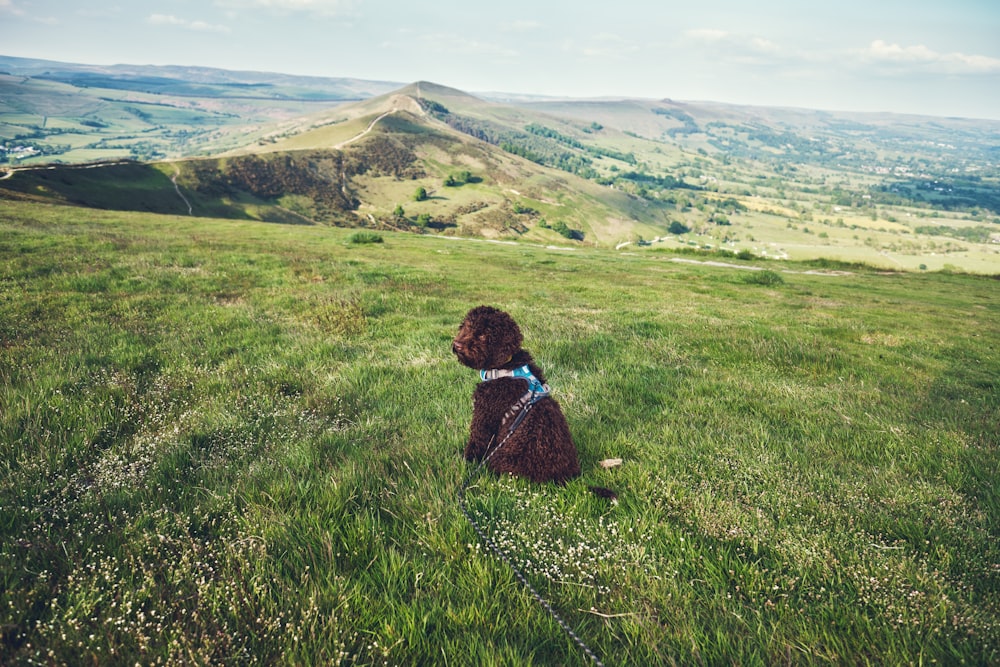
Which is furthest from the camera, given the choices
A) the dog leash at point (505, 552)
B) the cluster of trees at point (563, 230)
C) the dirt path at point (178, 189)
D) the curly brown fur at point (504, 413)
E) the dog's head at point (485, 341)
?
the cluster of trees at point (563, 230)

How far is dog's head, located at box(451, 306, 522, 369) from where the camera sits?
418cm

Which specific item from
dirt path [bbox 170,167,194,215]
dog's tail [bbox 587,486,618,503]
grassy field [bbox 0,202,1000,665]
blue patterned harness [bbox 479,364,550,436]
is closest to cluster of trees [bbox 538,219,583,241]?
dirt path [bbox 170,167,194,215]

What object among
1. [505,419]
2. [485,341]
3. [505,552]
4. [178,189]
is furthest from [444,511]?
[178,189]

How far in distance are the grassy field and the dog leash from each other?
0.19ft

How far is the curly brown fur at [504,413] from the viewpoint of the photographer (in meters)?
3.90

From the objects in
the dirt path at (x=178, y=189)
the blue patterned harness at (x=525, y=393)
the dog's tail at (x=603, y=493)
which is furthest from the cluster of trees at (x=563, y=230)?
the dog's tail at (x=603, y=493)

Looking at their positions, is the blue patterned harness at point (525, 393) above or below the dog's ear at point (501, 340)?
below

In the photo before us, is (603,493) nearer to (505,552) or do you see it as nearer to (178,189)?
(505,552)

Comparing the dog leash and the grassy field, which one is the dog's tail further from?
the dog leash

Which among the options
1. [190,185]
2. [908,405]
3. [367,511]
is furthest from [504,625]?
[190,185]

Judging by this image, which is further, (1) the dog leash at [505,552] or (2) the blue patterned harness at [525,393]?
(2) the blue patterned harness at [525,393]

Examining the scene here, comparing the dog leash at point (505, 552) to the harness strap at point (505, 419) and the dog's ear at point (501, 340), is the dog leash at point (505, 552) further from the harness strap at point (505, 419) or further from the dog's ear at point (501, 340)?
the dog's ear at point (501, 340)

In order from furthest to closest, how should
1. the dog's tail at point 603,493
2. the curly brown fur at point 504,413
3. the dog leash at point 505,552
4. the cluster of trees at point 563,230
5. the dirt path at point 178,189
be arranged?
the cluster of trees at point 563,230 < the dirt path at point 178,189 < the curly brown fur at point 504,413 < the dog's tail at point 603,493 < the dog leash at point 505,552

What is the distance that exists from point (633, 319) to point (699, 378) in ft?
16.4
